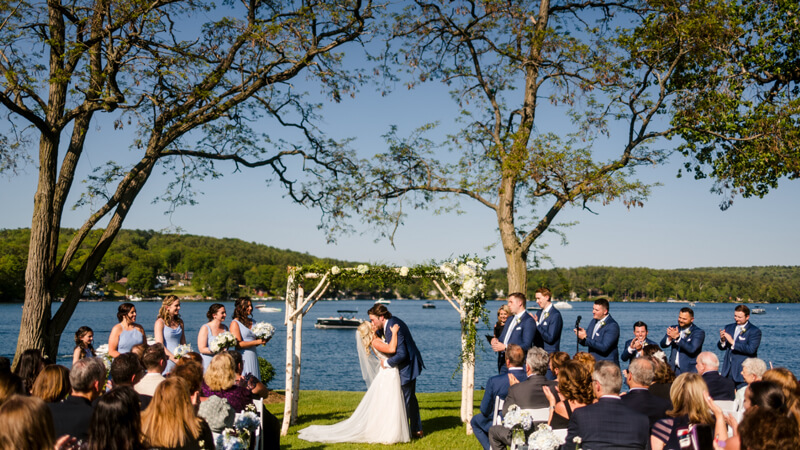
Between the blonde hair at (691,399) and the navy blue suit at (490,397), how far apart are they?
6.80 feet

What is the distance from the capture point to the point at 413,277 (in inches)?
414

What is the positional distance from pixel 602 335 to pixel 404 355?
2.92 metres

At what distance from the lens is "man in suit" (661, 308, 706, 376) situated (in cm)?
953

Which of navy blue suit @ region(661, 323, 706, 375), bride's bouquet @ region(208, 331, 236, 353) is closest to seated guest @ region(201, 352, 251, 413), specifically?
bride's bouquet @ region(208, 331, 236, 353)

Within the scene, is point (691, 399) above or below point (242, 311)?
below

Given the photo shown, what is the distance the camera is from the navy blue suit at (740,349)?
9.41 metres

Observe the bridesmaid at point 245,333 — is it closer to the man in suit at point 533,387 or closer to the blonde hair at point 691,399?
the man in suit at point 533,387

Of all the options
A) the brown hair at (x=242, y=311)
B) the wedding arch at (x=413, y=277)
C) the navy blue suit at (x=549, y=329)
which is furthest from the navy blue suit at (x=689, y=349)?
the brown hair at (x=242, y=311)

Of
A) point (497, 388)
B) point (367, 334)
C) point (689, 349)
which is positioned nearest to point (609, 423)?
point (497, 388)

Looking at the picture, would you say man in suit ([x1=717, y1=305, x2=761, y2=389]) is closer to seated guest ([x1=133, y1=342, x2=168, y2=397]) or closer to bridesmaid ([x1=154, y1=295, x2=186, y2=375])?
seated guest ([x1=133, y1=342, x2=168, y2=397])

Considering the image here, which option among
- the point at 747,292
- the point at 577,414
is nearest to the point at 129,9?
the point at 577,414

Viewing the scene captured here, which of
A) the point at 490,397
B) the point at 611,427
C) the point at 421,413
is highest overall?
the point at 611,427

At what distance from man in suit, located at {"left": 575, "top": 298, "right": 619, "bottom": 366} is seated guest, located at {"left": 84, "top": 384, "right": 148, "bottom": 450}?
683cm

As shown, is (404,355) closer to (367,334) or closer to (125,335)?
(367,334)
